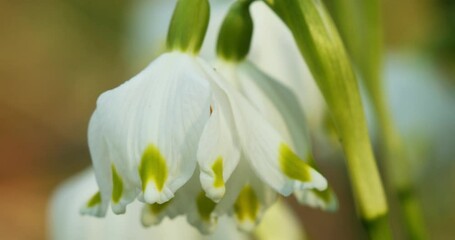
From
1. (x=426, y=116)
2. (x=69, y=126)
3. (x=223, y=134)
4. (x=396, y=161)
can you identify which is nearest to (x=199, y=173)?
(x=223, y=134)

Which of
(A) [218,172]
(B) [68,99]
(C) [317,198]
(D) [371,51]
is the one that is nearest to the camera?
(A) [218,172]

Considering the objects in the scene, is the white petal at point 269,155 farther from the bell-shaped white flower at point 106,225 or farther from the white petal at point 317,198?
the bell-shaped white flower at point 106,225

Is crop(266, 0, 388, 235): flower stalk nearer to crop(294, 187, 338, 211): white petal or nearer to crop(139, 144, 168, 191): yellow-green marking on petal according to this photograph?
crop(294, 187, 338, 211): white petal

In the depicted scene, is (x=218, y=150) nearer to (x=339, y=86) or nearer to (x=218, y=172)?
(x=218, y=172)

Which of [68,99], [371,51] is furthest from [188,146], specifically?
[68,99]

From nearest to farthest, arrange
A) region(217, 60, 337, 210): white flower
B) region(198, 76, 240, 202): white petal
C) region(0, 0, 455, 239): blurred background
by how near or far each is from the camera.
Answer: region(198, 76, 240, 202): white petal < region(217, 60, 337, 210): white flower < region(0, 0, 455, 239): blurred background

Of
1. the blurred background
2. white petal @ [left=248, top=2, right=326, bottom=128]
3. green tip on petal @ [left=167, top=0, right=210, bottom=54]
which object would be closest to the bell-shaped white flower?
white petal @ [left=248, top=2, right=326, bottom=128]

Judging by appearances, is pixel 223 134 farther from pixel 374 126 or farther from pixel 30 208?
pixel 30 208
